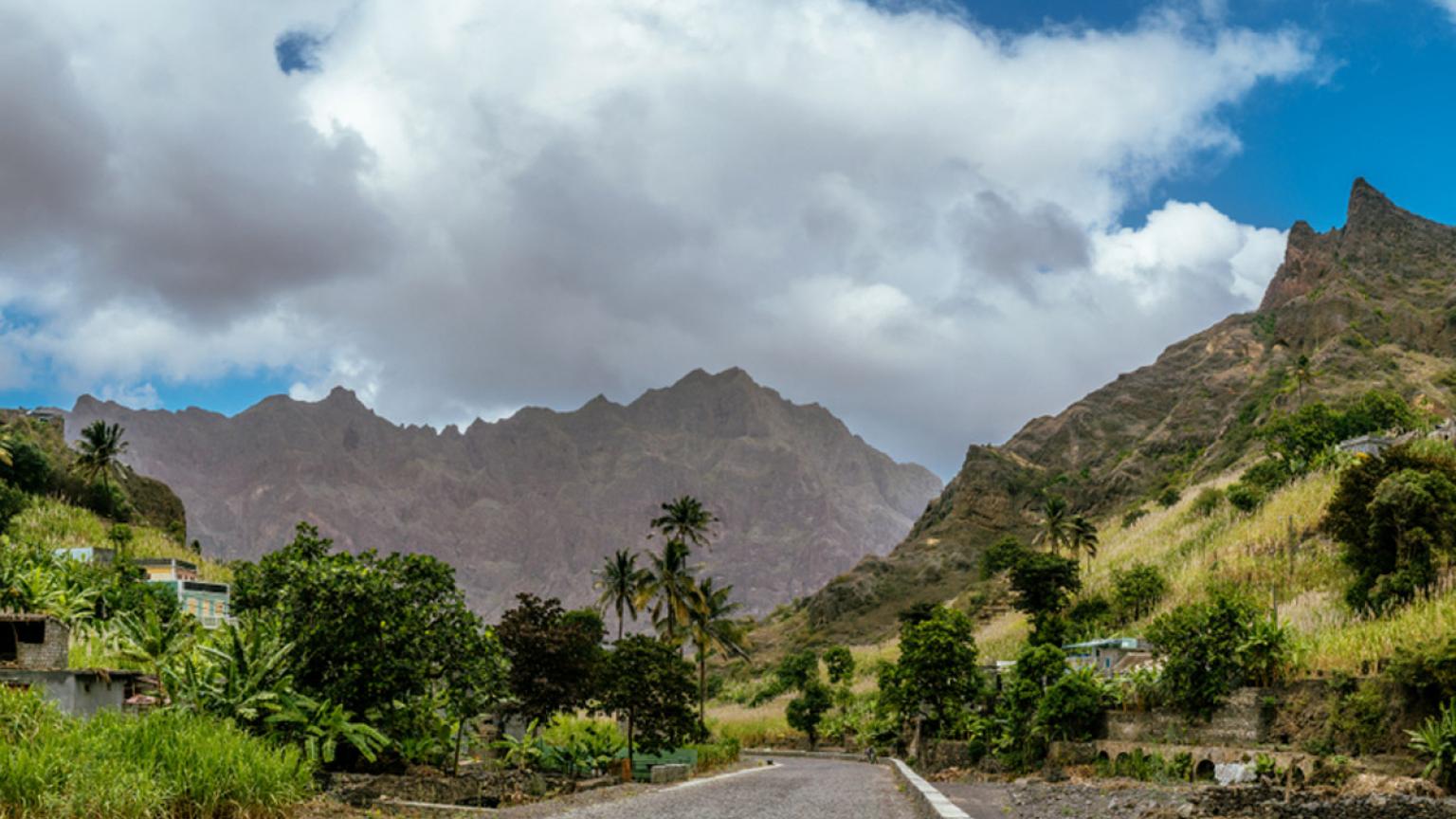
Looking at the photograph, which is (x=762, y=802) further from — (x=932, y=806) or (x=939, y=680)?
(x=939, y=680)

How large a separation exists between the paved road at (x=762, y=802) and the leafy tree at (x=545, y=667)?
16.3m

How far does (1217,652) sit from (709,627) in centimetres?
4161

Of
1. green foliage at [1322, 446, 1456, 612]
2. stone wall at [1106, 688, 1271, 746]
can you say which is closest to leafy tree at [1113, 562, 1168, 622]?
green foliage at [1322, 446, 1456, 612]

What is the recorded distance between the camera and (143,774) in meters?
11.7

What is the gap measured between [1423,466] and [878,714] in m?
33.0

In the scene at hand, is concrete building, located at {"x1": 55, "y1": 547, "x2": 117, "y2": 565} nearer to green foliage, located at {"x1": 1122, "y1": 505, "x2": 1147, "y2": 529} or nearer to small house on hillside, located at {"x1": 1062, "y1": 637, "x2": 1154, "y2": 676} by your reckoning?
small house on hillside, located at {"x1": 1062, "y1": 637, "x2": 1154, "y2": 676}

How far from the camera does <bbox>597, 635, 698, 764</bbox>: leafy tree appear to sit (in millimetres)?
36594

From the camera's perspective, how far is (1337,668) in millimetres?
25609

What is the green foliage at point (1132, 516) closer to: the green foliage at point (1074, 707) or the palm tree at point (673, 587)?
the palm tree at point (673, 587)

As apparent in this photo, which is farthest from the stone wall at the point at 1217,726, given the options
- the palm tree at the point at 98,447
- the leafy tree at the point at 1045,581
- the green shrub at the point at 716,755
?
the palm tree at the point at 98,447

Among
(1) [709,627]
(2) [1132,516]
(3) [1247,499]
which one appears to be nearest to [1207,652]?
(1) [709,627]

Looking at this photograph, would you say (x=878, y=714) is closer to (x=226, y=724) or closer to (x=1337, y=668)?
(x=1337, y=668)

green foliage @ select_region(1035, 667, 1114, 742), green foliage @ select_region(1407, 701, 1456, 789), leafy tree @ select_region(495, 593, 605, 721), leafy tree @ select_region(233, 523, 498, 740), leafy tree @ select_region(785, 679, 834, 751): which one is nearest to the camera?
green foliage @ select_region(1407, 701, 1456, 789)

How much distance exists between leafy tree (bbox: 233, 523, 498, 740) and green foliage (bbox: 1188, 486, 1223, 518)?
246 ft
